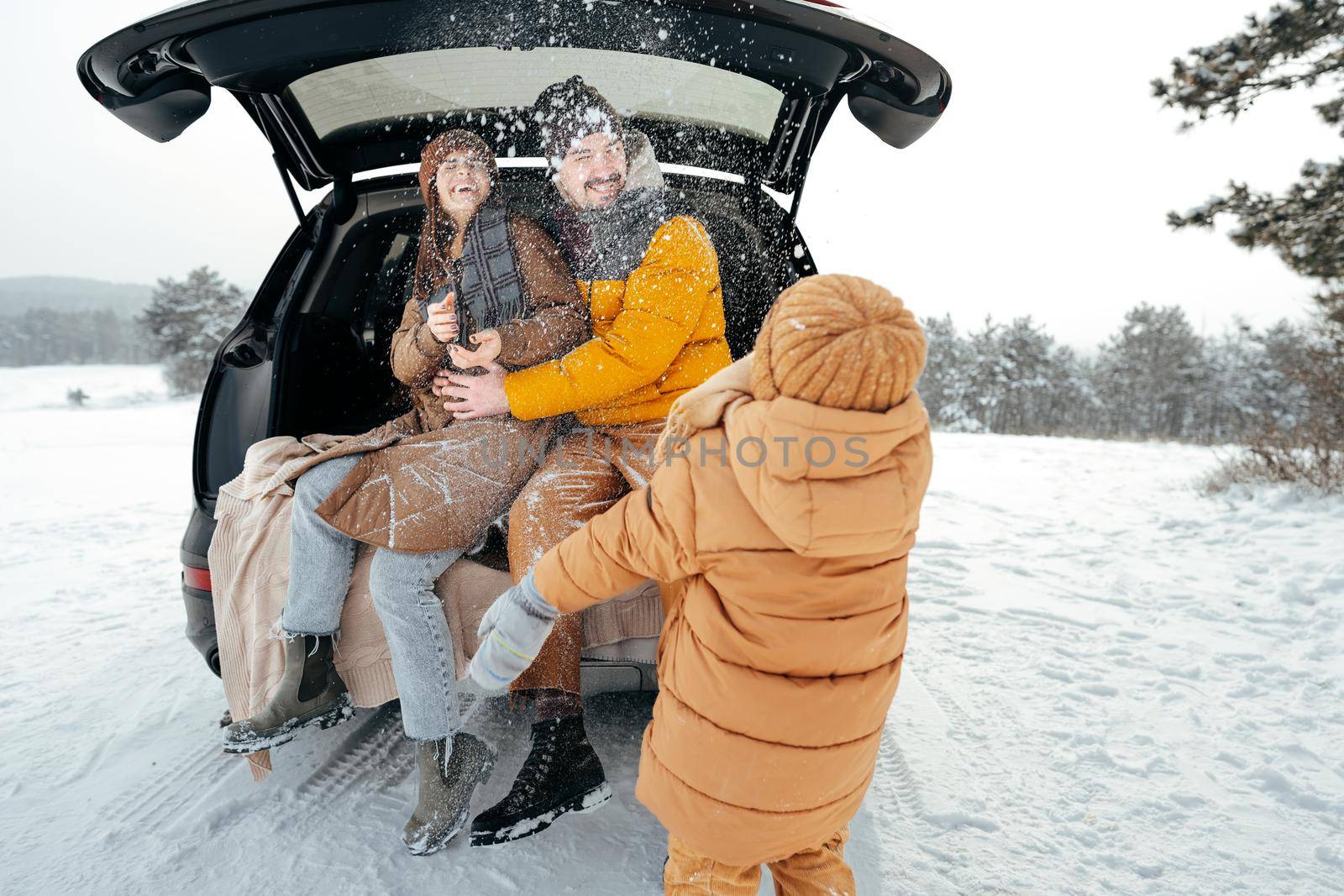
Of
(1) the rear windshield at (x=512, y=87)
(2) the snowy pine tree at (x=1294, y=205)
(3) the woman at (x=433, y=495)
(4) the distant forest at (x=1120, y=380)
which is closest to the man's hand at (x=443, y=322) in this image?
(3) the woman at (x=433, y=495)

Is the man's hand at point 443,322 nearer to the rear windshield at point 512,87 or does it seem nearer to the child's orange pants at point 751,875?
the rear windshield at point 512,87

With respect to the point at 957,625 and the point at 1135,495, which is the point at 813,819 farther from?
the point at 1135,495

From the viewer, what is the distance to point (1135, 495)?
5.61m

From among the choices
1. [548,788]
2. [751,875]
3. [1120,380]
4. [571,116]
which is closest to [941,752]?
[751,875]

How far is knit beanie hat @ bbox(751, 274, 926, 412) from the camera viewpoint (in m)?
1.00

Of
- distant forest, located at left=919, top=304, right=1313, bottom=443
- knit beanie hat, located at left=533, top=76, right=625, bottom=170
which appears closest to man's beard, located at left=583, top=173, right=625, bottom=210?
knit beanie hat, located at left=533, top=76, right=625, bottom=170

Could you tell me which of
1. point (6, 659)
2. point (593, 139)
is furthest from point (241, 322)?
point (6, 659)

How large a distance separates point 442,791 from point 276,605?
2.08 feet

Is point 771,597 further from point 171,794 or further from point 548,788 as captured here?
point 171,794

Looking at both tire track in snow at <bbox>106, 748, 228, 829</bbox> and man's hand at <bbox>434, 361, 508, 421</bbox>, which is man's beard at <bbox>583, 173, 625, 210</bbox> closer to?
man's hand at <bbox>434, 361, 508, 421</bbox>

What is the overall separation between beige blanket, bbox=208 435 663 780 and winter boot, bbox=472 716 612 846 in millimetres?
226

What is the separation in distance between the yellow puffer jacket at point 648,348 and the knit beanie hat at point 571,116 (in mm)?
342

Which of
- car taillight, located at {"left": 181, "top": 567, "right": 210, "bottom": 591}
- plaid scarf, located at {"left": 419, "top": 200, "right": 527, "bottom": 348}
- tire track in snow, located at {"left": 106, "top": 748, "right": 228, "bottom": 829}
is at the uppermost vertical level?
plaid scarf, located at {"left": 419, "top": 200, "right": 527, "bottom": 348}

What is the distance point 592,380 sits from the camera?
1.70 m
